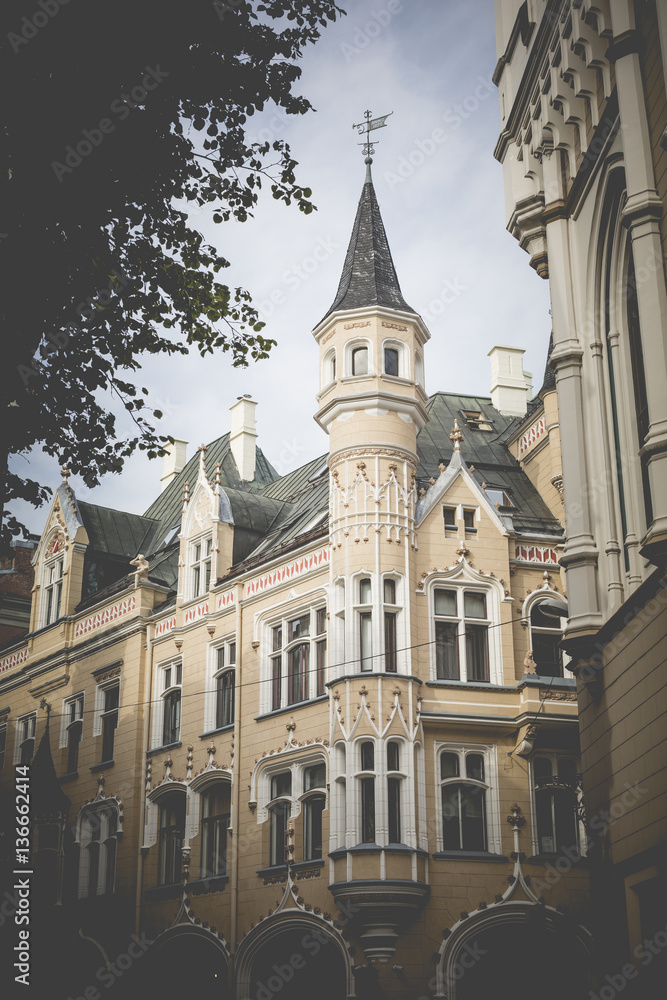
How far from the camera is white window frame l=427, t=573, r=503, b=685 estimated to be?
28.2 meters

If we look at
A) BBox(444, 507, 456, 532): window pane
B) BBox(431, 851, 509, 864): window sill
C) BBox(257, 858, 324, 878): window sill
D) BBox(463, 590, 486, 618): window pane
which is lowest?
BBox(257, 858, 324, 878): window sill

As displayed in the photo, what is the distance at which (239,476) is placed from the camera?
137ft

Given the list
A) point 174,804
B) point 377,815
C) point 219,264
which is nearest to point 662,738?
point 219,264

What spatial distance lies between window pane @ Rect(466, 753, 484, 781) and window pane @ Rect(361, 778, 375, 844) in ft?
8.16

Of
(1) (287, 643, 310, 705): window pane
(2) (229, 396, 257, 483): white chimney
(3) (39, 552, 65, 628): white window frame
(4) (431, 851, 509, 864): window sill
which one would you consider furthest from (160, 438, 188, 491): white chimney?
(4) (431, 851, 509, 864): window sill

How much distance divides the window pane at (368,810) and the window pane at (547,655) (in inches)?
204

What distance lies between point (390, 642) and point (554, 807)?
17.1ft

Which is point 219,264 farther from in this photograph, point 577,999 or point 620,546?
point 577,999

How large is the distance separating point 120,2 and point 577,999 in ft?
69.8

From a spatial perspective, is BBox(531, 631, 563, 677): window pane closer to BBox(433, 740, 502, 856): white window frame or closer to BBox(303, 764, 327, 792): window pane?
BBox(433, 740, 502, 856): white window frame

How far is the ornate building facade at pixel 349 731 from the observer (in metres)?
26.2

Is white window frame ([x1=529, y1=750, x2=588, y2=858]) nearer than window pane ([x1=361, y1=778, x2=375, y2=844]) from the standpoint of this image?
No

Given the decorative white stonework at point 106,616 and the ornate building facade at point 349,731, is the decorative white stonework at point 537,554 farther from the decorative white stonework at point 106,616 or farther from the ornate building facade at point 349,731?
the decorative white stonework at point 106,616

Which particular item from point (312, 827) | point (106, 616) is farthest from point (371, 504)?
point (106, 616)
